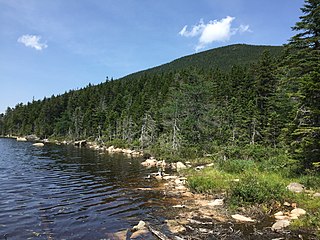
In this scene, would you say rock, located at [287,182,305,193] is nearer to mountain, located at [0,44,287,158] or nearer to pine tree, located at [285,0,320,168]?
pine tree, located at [285,0,320,168]

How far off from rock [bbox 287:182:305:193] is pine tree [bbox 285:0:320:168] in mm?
1446

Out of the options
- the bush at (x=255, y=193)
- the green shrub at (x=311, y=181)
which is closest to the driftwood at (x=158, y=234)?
the bush at (x=255, y=193)

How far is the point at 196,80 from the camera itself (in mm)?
53844

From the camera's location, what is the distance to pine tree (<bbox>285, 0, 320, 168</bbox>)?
16.4 metres

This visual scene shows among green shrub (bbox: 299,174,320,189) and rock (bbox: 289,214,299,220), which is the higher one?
green shrub (bbox: 299,174,320,189)

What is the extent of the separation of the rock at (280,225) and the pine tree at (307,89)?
5.70m

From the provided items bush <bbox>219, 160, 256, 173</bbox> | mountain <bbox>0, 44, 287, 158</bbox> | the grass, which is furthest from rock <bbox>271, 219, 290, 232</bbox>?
mountain <bbox>0, 44, 287, 158</bbox>

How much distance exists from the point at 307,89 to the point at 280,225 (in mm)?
8889

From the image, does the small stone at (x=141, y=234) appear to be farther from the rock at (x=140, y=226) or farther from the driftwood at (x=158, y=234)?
the rock at (x=140, y=226)

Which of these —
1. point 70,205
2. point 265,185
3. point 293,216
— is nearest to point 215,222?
point 293,216

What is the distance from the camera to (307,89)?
16609mm

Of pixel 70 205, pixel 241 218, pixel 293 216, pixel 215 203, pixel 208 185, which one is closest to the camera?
pixel 293 216

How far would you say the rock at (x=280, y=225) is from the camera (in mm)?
11101

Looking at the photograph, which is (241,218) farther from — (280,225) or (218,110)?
(218,110)
